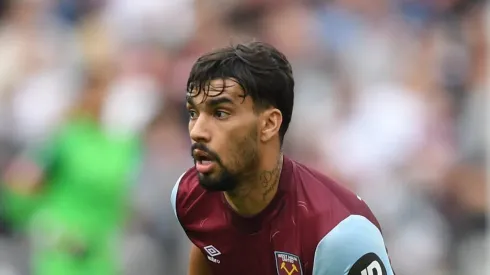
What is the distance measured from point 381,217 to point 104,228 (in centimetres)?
195

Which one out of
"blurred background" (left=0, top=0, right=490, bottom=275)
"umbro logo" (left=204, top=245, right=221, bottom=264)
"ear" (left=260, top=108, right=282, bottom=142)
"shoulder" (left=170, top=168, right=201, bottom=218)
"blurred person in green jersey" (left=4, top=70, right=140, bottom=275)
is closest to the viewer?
"ear" (left=260, top=108, right=282, bottom=142)

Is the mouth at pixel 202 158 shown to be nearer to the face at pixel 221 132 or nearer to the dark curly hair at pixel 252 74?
the face at pixel 221 132

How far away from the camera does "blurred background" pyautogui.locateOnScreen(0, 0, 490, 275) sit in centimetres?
723

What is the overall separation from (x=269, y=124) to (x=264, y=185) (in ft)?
0.83

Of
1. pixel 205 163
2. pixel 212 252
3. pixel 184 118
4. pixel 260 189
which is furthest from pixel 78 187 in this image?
pixel 205 163

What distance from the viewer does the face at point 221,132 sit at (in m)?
4.13

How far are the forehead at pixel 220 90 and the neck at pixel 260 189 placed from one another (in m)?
0.32

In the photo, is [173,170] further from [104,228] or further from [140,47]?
[140,47]

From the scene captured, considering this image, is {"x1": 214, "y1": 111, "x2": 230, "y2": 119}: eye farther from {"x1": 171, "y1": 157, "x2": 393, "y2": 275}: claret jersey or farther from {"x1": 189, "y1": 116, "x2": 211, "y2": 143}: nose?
{"x1": 171, "y1": 157, "x2": 393, "y2": 275}: claret jersey

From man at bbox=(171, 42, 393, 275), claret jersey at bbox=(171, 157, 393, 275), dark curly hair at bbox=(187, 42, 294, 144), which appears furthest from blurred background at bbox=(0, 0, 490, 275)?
dark curly hair at bbox=(187, 42, 294, 144)

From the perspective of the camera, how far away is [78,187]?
7125 mm

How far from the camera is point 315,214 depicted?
4.18 metres

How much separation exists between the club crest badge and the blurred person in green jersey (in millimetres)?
3068

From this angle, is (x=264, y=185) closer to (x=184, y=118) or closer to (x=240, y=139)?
(x=240, y=139)
